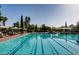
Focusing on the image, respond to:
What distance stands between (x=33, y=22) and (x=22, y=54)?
151 cm

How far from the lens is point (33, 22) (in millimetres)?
8430

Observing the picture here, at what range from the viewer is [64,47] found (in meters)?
8.17

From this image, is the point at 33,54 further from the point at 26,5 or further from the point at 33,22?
the point at 26,5

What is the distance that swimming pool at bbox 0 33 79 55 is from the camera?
7.90 m

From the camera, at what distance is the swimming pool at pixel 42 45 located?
790 centimetres

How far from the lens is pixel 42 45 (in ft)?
26.3

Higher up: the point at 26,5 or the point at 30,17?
the point at 26,5

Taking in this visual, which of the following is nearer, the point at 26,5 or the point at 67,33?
the point at 26,5
